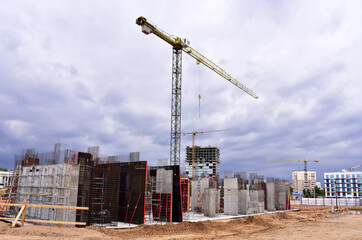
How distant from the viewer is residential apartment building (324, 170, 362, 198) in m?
117

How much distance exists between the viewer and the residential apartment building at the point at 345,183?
11684 cm

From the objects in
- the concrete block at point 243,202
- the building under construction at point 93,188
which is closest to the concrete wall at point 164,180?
the building under construction at point 93,188

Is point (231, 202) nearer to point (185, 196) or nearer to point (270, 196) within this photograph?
point (185, 196)

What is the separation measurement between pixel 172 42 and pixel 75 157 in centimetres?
3225

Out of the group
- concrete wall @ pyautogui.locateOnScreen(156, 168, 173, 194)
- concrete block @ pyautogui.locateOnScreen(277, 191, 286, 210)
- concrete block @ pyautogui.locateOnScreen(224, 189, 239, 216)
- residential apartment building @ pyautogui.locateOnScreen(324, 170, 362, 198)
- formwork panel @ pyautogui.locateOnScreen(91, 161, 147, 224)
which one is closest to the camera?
formwork panel @ pyautogui.locateOnScreen(91, 161, 147, 224)

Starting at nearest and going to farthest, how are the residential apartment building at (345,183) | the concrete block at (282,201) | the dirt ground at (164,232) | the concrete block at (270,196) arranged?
1. the dirt ground at (164,232)
2. the concrete block at (270,196)
3. the concrete block at (282,201)
4. the residential apartment building at (345,183)

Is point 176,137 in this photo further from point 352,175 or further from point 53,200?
point 352,175

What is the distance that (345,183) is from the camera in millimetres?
119688

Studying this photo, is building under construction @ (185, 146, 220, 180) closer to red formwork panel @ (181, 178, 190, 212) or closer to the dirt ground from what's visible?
red formwork panel @ (181, 178, 190, 212)

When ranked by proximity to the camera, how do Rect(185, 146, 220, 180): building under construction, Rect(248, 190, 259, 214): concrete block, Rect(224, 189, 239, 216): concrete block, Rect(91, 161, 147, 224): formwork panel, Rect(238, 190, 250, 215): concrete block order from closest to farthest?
Rect(91, 161, 147, 224): formwork panel, Rect(224, 189, 239, 216): concrete block, Rect(238, 190, 250, 215): concrete block, Rect(248, 190, 259, 214): concrete block, Rect(185, 146, 220, 180): building under construction

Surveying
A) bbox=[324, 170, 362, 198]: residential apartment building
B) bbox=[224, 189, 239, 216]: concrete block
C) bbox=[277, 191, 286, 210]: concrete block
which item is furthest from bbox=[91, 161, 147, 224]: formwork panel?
bbox=[324, 170, 362, 198]: residential apartment building

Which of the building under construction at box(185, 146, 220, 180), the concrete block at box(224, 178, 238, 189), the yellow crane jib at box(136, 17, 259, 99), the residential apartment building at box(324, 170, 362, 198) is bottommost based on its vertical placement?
the residential apartment building at box(324, 170, 362, 198)

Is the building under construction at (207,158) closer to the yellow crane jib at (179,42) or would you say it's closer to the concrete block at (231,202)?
the yellow crane jib at (179,42)

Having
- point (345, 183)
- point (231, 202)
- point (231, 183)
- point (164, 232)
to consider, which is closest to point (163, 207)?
point (164, 232)
